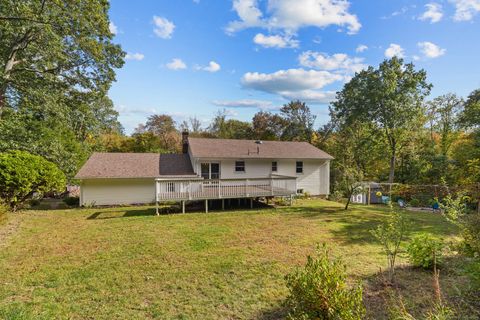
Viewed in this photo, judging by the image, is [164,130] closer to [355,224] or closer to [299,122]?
[299,122]

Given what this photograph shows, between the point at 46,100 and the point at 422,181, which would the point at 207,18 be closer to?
the point at 46,100

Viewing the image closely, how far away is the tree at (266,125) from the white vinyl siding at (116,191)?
65.2ft

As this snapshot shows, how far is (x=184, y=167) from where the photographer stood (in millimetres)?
16188

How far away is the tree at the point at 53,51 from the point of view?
36.9ft

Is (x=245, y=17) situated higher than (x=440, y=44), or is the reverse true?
(x=245, y=17)

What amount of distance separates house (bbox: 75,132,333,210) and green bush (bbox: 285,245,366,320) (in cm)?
906

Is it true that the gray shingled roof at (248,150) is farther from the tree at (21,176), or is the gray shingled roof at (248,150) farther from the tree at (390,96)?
the tree at (21,176)

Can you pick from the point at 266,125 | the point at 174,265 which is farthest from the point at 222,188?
the point at 266,125

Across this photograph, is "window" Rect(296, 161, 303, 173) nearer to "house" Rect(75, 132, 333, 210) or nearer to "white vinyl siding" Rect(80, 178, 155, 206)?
"house" Rect(75, 132, 333, 210)

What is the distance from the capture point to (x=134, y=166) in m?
15.4

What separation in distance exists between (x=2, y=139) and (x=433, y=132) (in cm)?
3562

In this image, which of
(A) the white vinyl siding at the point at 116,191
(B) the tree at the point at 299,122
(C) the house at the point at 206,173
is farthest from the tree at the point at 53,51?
(B) the tree at the point at 299,122

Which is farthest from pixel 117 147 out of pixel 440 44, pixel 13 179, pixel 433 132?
pixel 433 132

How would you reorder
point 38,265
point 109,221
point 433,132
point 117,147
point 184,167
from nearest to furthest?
point 38,265, point 109,221, point 184,167, point 433,132, point 117,147
